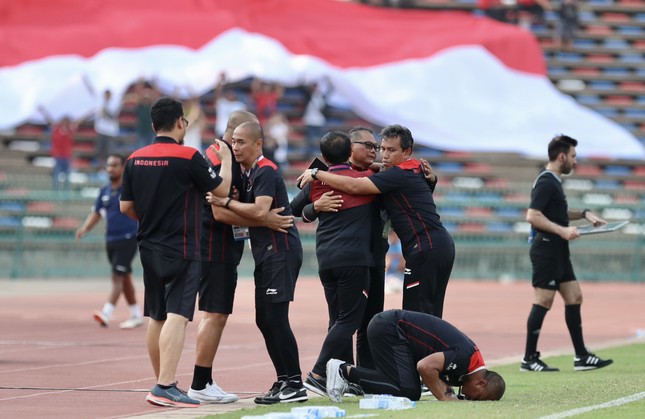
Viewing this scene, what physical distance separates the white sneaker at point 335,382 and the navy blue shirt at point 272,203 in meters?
0.94

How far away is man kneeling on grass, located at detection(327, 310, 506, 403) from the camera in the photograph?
10445 mm

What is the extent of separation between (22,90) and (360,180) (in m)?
27.5

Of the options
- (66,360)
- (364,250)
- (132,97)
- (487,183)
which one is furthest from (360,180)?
(132,97)

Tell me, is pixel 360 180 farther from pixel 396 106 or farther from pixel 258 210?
pixel 396 106

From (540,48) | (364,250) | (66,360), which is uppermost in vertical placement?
(540,48)

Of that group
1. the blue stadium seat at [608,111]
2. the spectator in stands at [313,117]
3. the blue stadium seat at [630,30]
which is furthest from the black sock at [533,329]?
the blue stadium seat at [630,30]

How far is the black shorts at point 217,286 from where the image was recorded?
10945 millimetres

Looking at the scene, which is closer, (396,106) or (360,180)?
(360,180)

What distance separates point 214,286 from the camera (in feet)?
35.9

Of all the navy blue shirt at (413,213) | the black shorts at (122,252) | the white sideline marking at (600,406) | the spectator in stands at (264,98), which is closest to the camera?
the white sideline marking at (600,406)

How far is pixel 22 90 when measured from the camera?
3709 centimetres

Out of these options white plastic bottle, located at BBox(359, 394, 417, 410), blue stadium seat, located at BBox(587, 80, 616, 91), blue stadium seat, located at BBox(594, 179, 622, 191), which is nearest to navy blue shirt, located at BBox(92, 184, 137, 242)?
white plastic bottle, located at BBox(359, 394, 417, 410)

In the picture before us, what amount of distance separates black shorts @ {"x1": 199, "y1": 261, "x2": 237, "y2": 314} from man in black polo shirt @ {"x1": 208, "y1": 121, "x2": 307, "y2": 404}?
271 mm

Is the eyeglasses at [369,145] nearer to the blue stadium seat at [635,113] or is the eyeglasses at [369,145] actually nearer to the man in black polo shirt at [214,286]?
the man in black polo shirt at [214,286]
